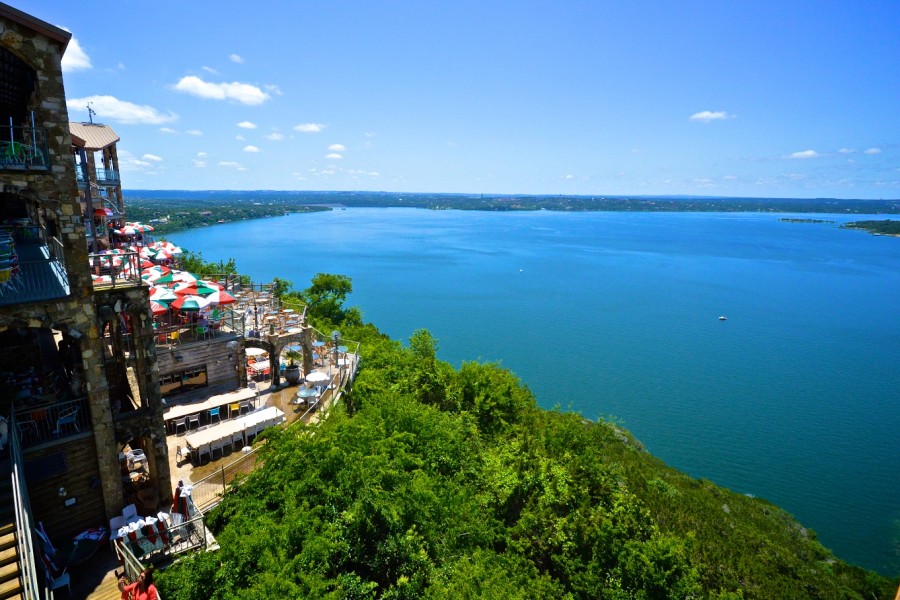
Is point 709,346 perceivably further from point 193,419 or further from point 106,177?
point 106,177

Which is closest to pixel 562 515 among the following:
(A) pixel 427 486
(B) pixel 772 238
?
(A) pixel 427 486

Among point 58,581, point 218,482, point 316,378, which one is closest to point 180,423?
point 218,482

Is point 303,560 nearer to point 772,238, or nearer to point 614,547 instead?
point 614,547

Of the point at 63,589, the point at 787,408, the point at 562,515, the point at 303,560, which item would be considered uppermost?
the point at 303,560

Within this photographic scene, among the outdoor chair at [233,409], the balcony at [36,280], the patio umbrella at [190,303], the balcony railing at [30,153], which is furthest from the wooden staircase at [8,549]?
the patio umbrella at [190,303]

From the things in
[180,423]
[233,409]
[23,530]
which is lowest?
[180,423]

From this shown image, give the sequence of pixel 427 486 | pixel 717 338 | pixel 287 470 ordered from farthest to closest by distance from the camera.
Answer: pixel 717 338, pixel 427 486, pixel 287 470
